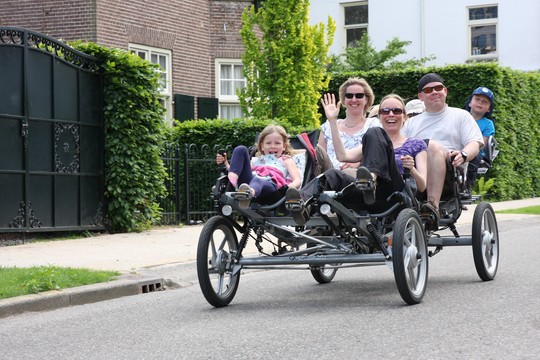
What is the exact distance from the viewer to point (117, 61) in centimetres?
1509

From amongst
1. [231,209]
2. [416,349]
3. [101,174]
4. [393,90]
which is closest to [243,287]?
[231,209]

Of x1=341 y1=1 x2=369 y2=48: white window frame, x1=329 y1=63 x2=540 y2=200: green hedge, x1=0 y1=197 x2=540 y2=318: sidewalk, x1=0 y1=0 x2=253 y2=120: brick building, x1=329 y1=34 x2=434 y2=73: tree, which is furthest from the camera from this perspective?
x1=341 y1=1 x2=369 y2=48: white window frame

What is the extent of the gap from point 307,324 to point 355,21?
2913 centimetres

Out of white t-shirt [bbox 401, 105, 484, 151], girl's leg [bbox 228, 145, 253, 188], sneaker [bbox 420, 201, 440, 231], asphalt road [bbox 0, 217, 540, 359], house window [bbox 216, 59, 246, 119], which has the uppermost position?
house window [bbox 216, 59, 246, 119]

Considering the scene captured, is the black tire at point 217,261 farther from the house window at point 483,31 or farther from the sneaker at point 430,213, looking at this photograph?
the house window at point 483,31

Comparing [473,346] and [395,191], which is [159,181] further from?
[473,346]

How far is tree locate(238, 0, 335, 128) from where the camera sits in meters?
20.2

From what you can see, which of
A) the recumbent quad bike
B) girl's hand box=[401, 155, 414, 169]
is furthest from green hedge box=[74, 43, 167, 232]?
girl's hand box=[401, 155, 414, 169]

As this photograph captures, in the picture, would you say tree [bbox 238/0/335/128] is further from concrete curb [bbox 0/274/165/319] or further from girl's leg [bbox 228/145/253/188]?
girl's leg [bbox 228/145/253/188]

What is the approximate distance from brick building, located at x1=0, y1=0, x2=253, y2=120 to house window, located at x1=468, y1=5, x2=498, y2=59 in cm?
1152

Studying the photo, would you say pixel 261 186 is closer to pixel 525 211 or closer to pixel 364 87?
pixel 364 87

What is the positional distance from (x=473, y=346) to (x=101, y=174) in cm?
972

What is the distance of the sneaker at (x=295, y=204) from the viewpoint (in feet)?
26.3

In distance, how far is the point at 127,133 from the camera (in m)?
15.0
